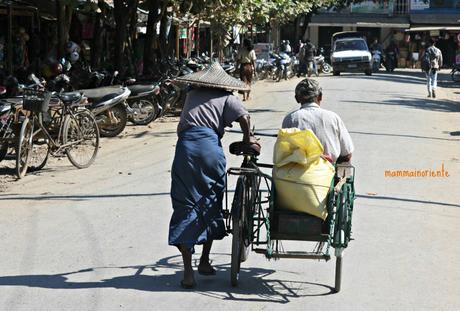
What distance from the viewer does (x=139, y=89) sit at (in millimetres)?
16812

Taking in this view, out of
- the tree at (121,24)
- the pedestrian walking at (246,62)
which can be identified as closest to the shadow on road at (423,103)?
the pedestrian walking at (246,62)

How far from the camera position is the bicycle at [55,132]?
1109 centimetres

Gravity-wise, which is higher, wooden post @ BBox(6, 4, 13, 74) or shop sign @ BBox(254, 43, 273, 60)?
wooden post @ BBox(6, 4, 13, 74)

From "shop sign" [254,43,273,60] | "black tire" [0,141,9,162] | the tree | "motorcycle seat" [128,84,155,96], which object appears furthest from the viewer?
"shop sign" [254,43,273,60]

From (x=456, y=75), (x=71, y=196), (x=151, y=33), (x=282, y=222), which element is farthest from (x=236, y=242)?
(x=456, y=75)

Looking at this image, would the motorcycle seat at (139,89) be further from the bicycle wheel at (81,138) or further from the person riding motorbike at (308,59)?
the person riding motorbike at (308,59)

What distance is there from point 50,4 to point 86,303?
16.9m

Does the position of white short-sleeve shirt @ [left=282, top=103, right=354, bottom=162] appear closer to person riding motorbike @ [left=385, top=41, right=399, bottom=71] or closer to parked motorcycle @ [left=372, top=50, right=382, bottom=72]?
parked motorcycle @ [left=372, top=50, right=382, bottom=72]

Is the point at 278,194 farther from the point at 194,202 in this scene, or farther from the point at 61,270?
the point at 61,270

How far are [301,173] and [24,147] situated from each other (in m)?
6.10

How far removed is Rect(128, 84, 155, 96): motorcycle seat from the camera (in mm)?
16766

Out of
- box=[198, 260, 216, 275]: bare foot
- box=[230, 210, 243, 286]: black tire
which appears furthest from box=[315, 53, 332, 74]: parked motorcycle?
box=[230, 210, 243, 286]: black tire

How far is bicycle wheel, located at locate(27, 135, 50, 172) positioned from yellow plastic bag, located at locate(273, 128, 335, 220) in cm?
627

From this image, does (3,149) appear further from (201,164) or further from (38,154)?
(201,164)
